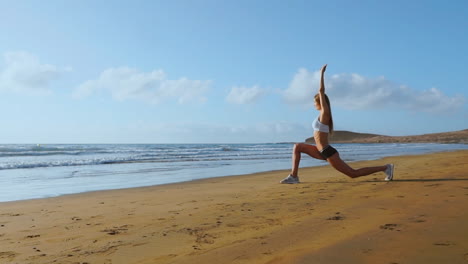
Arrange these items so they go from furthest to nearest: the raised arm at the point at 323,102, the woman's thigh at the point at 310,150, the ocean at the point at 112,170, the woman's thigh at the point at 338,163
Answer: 1. the ocean at the point at 112,170
2. the woman's thigh at the point at 310,150
3. the woman's thigh at the point at 338,163
4. the raised arm at the point at 323,102

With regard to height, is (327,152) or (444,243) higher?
(327,152)

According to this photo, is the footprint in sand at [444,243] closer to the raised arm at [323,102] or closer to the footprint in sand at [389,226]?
the footprint in sand at [389,226]

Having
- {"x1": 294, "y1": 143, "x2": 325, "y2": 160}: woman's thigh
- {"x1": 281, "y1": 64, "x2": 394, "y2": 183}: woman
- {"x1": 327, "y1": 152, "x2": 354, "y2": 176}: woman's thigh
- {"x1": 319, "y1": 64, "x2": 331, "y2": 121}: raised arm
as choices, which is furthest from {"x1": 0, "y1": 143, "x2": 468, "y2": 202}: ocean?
{"x1": 319, "y1": 64, "x2": 331, "y2": 121}: raised arm

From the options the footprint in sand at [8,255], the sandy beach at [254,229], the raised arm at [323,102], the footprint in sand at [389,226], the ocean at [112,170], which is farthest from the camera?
the ocean at [112,170]

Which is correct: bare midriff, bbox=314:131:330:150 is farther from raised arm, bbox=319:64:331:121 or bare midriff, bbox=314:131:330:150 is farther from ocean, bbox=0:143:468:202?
ocean, bbox=0:143:468:202

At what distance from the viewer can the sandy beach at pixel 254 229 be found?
2.54m

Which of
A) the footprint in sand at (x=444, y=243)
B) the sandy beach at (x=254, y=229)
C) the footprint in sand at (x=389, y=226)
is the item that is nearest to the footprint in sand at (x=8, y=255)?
the sandy beach at (x=254, y=229)

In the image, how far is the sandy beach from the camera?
2.54 metres

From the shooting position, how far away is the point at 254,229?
3.34 metres

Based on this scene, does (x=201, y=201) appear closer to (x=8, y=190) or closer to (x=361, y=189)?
(x=361, y=189)

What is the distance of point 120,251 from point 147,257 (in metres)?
0.30

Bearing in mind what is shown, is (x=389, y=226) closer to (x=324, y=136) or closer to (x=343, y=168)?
(x=324, y=136)

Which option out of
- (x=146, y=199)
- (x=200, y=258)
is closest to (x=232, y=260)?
(x=200, y=258)

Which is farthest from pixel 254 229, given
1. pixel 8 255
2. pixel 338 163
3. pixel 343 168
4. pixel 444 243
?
pixel 343 168
